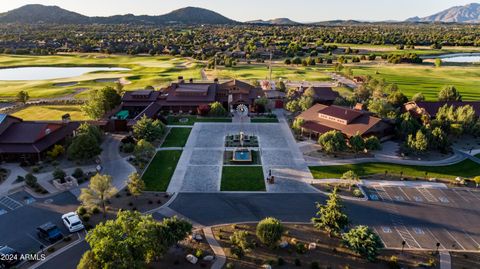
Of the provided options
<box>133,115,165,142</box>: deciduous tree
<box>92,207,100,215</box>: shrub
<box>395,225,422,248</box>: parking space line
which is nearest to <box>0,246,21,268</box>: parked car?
<box>92,207,100,215</box>: shrub

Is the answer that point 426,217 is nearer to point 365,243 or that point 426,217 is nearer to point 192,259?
point 365,243

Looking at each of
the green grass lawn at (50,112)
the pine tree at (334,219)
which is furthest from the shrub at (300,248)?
the green grass lawn at (50,112)

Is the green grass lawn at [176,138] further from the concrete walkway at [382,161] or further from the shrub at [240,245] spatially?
the shrub at [240,245]

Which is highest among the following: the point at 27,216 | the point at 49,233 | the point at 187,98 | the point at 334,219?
the point at 187,98

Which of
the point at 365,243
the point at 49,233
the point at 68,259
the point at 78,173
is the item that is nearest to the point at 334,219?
the point at 365,243

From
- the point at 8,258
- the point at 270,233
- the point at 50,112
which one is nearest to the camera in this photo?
the point at 8,258

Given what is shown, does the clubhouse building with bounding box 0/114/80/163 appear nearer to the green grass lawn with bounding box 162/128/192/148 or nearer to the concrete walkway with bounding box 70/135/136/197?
the concrete walkway with bounding box 70/135/136/197

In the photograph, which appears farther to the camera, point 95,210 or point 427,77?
point 427,77
